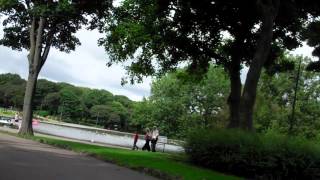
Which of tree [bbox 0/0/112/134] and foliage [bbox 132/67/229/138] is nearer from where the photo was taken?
tree [bbox 0/0/112/134]

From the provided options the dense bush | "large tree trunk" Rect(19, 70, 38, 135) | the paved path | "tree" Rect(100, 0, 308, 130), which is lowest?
the paved path

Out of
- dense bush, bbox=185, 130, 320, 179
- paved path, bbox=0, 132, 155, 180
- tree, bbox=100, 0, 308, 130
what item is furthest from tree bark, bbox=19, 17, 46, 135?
dense bush, bbox=185, 130, 320, 179

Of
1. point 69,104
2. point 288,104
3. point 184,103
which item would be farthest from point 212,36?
point 69,104

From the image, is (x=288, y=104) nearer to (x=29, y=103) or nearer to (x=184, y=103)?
(x=184, y=103)

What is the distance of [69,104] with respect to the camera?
155 meters

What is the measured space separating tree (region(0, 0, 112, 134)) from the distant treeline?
101 m

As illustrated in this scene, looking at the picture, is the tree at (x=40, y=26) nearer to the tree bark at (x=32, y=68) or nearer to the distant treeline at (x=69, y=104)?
the tree bark at (x=32, y=68)

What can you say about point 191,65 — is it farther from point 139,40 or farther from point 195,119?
point 195,119

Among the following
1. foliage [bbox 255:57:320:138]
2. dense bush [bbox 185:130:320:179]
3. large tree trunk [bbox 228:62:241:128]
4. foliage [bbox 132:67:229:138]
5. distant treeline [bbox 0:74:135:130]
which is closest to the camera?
dense bush [bbox 185:130:320:179]

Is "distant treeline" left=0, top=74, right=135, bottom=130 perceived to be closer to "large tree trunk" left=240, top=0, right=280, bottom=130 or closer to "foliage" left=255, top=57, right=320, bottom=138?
"foliage" left=255, top=57, right=320, bottom=138

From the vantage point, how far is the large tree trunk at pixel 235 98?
28448 mm

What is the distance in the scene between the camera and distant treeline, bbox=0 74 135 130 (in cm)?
14850

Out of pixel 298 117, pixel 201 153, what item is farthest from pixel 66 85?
pixel 201 153

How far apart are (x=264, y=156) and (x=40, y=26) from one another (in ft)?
77.4
